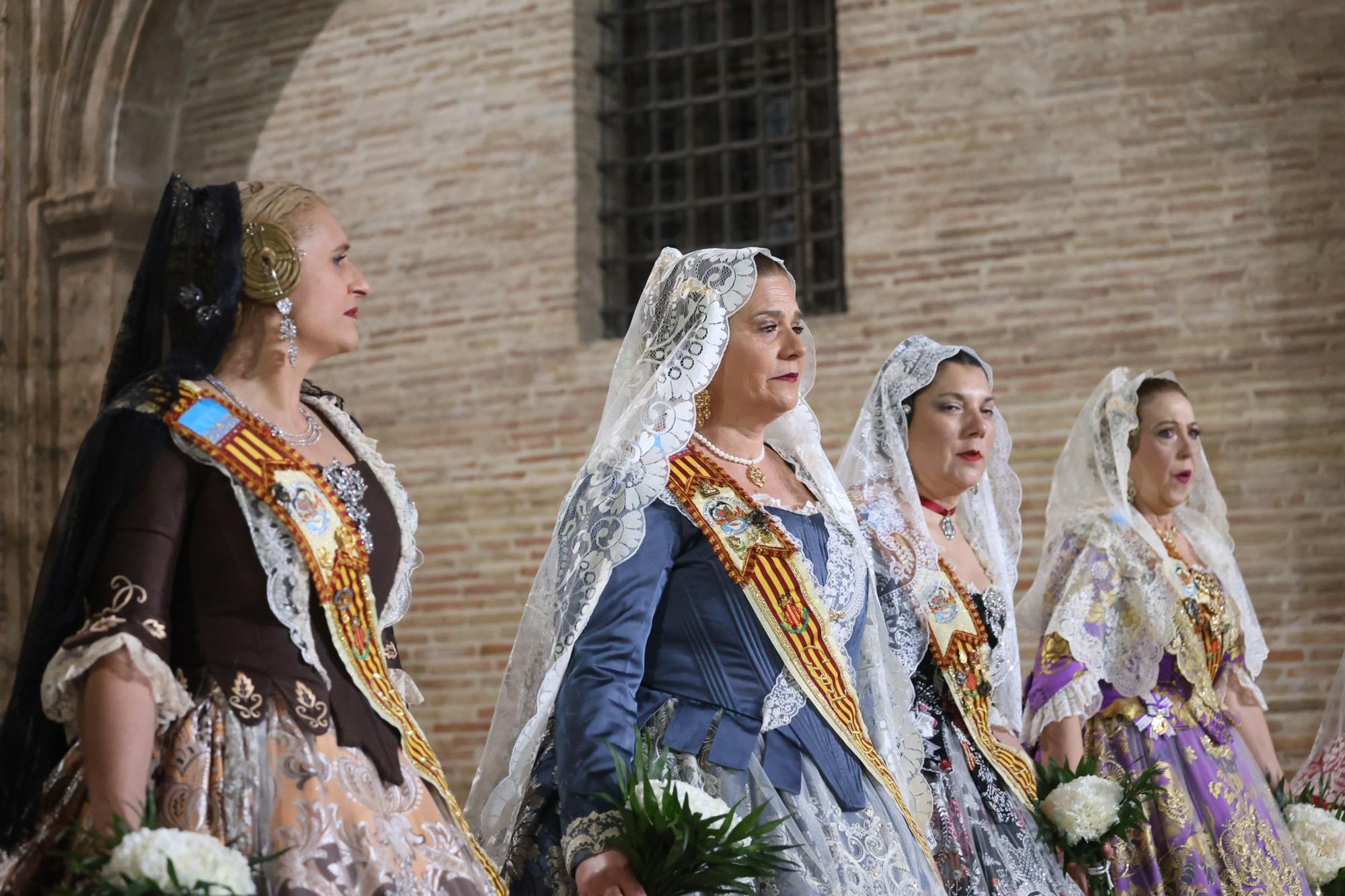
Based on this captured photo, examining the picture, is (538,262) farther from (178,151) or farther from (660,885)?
(660,885)

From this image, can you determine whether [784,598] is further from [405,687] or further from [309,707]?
[309,707]

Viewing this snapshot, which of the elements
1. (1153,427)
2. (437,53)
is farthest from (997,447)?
(437,53)

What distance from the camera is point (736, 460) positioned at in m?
3.19

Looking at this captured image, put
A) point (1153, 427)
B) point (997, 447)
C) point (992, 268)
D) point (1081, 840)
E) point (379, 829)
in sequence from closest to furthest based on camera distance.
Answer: point (379, 829), point (1081, 840), point (997, 447), point (1153, 427), point (992, 268)

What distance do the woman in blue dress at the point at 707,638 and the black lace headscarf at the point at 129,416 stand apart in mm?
807

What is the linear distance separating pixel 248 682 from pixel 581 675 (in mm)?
689

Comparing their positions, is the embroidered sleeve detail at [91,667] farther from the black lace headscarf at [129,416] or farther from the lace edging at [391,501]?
the lace edging at [391,501]

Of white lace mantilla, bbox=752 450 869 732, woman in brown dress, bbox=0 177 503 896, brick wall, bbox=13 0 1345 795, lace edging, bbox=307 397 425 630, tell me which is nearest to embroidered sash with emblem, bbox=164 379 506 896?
woman in brown dress, bbox=0 177 503 896

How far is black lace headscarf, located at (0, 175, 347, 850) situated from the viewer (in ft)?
7.38

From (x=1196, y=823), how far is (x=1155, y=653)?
0.41 metres

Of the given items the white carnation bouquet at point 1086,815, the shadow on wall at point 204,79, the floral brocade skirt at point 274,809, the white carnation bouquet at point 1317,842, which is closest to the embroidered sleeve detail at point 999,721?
the white carnation bouquet at point 1086,815

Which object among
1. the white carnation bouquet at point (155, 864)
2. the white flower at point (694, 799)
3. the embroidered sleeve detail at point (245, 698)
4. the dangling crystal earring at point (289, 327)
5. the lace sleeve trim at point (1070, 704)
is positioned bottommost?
the lace sleeve trim at point (1070, 704)

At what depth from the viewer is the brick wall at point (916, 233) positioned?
657cm

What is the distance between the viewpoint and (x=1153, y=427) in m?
4.71
